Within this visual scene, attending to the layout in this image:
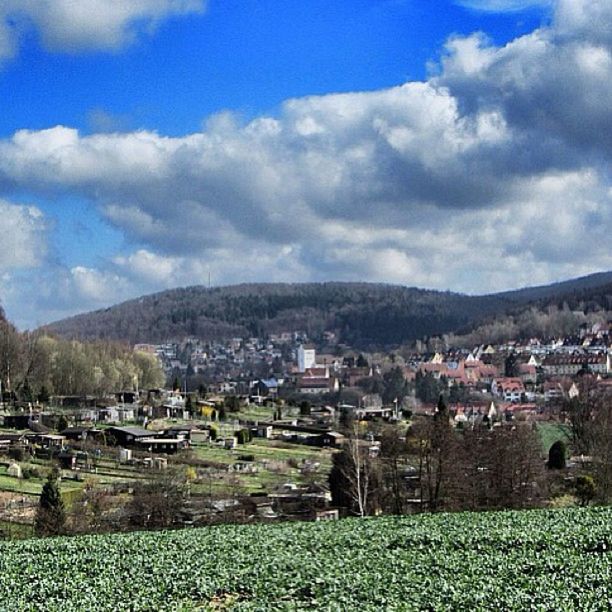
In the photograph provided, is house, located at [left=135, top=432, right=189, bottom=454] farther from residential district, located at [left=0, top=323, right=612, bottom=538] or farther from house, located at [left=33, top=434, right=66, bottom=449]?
house, located at [left=33, top=434, right=66, bottom=449]

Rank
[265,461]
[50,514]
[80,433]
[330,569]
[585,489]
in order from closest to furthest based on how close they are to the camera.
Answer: [330,569], [50,514], [585,489], [265,461], [80,433]

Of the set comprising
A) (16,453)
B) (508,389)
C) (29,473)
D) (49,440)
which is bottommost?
(508,389)

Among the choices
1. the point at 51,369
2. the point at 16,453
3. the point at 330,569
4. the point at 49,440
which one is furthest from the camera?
the point at 51,369

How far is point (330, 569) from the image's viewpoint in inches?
541

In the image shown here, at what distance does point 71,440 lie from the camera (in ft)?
173

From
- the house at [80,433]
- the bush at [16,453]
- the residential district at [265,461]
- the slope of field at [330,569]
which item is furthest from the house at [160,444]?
the slope of field at [330,569]

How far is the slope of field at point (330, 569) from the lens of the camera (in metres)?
12.0

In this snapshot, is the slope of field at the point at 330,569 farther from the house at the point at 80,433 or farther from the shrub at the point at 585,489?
the house at the point at 80,433

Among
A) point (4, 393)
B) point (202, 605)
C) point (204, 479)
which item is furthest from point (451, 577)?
point (4, 393)

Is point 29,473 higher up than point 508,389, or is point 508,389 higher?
point 29,473

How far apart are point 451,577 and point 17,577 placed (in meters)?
7.20

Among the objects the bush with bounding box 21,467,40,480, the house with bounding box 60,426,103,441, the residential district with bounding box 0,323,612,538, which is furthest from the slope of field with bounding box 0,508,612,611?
the house with bounding box 60,426,103,441

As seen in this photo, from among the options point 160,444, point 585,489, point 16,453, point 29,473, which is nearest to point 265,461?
point 160,444

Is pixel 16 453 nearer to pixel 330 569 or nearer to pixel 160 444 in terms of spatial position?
pixel 160 444
